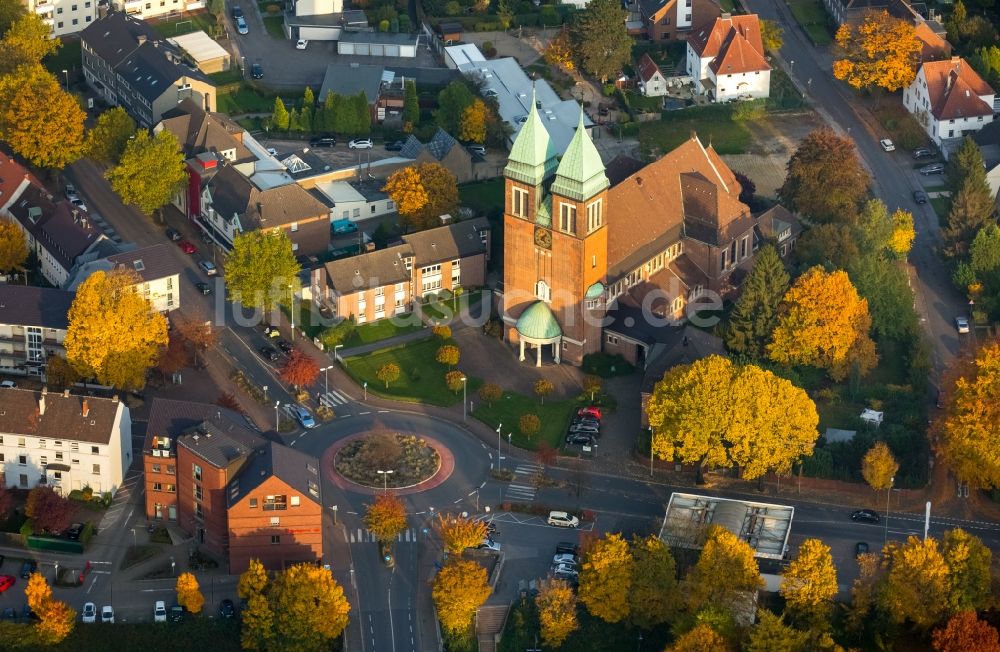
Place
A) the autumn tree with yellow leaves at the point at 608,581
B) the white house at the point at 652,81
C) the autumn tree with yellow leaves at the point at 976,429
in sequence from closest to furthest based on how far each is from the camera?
the autumn tree with yellow leaves at the point at 608,581 → the autumn tree with yellow leaves at the point at 976,429 → the white house at the point at 652,81

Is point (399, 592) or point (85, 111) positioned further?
point (85, 111)

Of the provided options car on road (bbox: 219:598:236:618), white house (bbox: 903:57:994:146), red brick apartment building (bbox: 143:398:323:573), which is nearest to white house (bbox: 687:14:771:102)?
white house (bbox: 903:57:994:146)

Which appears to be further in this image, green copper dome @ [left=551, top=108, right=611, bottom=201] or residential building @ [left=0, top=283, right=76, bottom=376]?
residential building @ [left=0, top=283, right=76, bottom=376]

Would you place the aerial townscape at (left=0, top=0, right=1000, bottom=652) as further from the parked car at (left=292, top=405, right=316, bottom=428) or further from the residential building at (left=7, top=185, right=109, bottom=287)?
the parked car at (left=292, top=405, right=316, bottom=428)

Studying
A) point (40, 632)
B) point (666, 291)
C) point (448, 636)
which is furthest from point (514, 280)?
point (40, 632)

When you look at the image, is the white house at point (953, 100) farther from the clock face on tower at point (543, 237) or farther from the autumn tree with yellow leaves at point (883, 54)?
the clock face on tower at point (543, 237)

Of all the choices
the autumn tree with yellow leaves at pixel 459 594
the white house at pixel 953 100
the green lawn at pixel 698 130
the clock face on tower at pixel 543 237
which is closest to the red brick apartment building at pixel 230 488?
the autumn tree with yellow leaves at pixel 459 594

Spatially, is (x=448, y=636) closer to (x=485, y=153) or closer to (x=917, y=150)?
(x=485, y=153)
